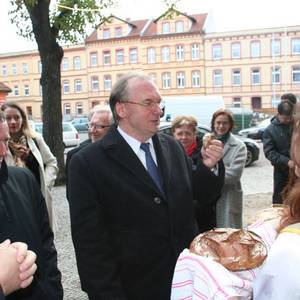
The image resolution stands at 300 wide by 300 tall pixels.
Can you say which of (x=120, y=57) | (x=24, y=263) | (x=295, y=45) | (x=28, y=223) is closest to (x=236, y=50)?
(x=295, y=45)

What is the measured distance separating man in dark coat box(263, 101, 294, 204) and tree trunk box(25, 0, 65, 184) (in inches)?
253

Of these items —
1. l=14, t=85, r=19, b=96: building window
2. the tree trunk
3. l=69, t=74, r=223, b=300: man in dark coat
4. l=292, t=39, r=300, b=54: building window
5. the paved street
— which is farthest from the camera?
l=14, t=85, r=19, b=96: building window

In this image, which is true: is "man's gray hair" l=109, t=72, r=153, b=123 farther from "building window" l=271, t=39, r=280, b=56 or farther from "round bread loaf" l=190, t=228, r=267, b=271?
"building window" l=271, t=39, r=280, b=56

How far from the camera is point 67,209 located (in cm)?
904

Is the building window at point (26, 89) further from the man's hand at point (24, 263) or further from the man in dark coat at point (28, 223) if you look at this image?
the man's hand at point (24, 263)

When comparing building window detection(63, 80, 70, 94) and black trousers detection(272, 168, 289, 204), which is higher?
building window detection(63, 80, 70, 94)

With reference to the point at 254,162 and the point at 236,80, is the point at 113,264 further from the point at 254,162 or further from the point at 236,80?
the point at 236,80

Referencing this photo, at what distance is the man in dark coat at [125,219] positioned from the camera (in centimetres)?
242

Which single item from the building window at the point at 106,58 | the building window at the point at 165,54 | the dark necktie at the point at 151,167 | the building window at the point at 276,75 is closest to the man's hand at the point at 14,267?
the dark necktie at the point at 151,167

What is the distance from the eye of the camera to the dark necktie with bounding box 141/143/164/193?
262cm

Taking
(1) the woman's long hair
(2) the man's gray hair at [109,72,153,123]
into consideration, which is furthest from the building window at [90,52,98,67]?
(2) the man's gray hair at [109,72,153,123]

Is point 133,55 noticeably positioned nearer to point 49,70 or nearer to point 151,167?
point 49,70

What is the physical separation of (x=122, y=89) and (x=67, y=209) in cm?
669

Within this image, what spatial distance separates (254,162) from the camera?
16234mm
